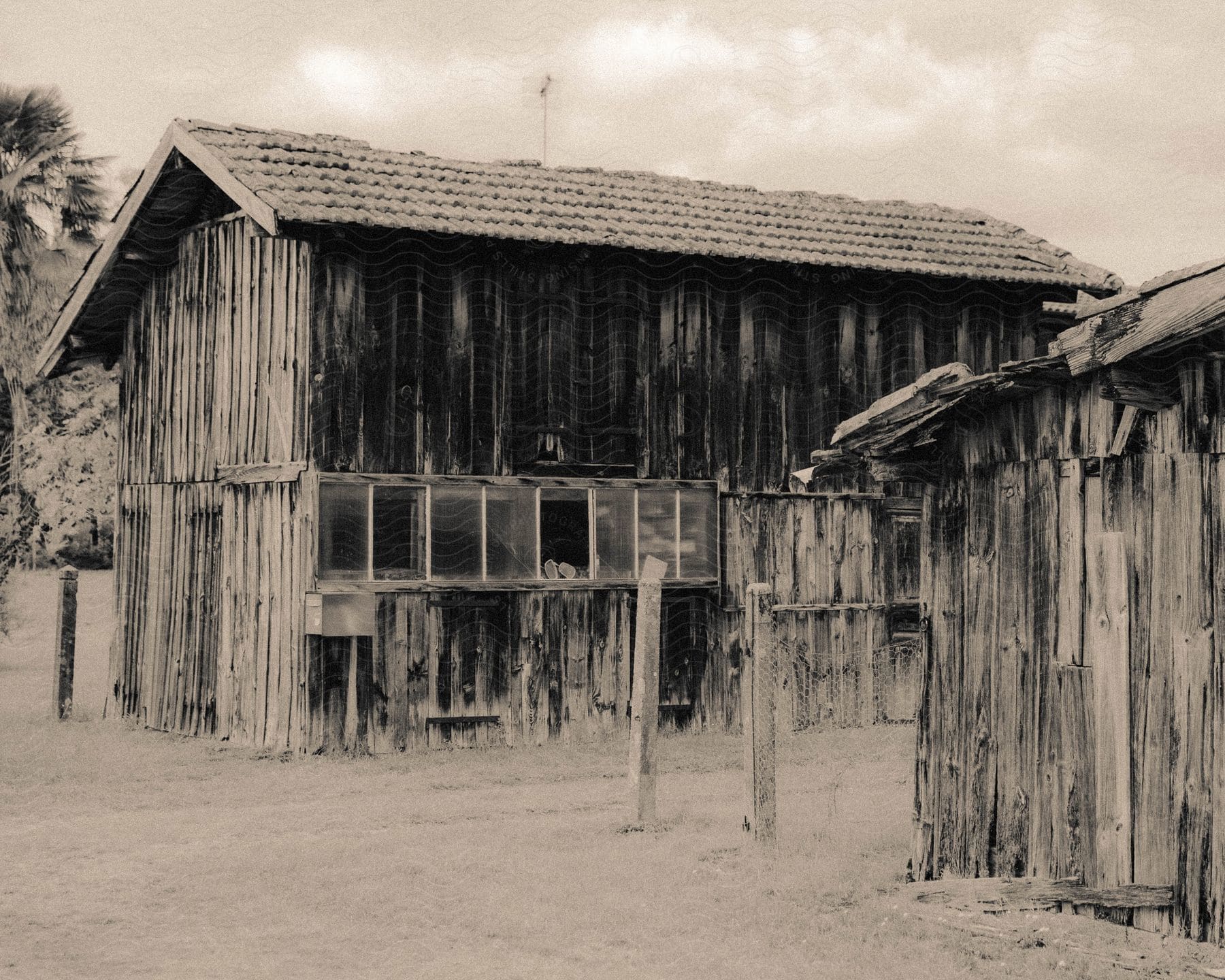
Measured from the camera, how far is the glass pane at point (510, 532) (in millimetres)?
14992

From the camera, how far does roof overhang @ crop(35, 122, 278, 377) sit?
45.5ft

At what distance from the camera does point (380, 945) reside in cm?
771

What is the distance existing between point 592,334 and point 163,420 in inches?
211

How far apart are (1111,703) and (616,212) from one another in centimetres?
956

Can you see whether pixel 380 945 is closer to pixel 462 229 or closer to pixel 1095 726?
pixel 1095 726

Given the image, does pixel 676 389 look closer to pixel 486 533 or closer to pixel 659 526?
pixel 659 526

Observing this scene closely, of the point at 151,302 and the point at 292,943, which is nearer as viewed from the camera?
the point at 292,943

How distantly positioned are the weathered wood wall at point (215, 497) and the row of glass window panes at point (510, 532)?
499 millimetres

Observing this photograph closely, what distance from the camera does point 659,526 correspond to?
15.9 m

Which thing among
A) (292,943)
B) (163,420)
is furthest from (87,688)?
(292,943)

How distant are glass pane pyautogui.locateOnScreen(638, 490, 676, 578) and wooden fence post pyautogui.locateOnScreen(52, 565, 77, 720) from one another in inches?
255

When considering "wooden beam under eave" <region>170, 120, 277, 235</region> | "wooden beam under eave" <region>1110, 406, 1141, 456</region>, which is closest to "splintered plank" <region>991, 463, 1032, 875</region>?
Result: "wooden beam under eave" <region>1110, 406, 1141, 456</region>

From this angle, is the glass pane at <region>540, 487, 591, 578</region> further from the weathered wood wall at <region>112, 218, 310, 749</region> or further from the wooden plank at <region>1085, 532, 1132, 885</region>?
the wooden plank at <region>1085, 532, 1132, 885</region>

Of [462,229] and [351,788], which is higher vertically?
[462,229]
